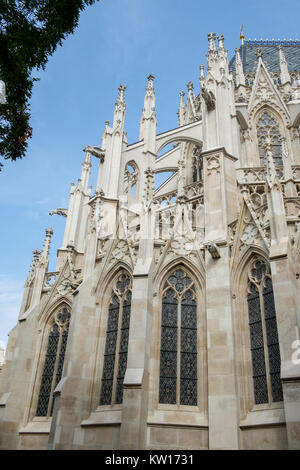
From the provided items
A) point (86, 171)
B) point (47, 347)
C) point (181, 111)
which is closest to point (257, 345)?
point (47, 347)

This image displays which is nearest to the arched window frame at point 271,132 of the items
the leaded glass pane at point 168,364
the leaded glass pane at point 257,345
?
the leaded glass pane at point 257,345

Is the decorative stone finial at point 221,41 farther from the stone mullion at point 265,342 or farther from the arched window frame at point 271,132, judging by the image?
the stone mullion at point 265,342

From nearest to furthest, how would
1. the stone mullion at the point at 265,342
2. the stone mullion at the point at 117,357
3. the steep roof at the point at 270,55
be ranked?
the stone mullion at the point at 265,342 → the stone mullion at the point at 117,357 → the steep roof at the point at 270,55

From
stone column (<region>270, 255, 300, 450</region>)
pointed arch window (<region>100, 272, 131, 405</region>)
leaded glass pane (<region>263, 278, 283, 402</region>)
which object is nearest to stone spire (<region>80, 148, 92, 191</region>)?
pointed arch window (<region>100, 272, 131, 405</region>)

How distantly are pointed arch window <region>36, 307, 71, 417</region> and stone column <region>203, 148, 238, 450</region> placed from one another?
6.21m

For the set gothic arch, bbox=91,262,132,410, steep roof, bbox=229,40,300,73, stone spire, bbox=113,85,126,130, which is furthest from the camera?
steep roof, bbox=229,40,300,73

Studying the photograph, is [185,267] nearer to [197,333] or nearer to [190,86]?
[197,333]

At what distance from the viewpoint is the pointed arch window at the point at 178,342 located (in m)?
12.2

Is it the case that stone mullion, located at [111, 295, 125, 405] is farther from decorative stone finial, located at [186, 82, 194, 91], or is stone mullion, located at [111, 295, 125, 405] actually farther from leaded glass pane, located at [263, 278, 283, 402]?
decorative stone finial, located at [186, 82, 194, 91]

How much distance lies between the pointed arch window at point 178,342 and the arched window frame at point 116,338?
1.33 meters

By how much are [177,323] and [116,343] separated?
212 centimetres

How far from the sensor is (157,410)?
11852 mm

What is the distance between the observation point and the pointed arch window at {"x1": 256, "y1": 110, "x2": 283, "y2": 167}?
68.1 ft
